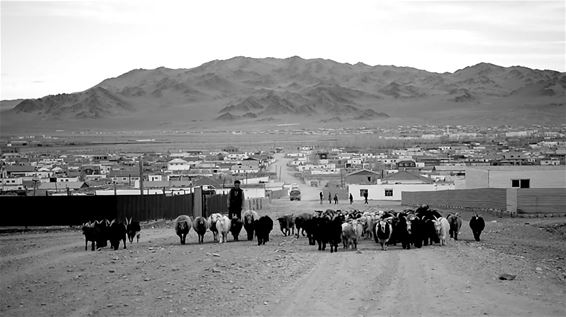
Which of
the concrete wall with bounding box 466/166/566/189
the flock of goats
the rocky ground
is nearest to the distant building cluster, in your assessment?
the concrete wall with bounding box 466/166/566/189

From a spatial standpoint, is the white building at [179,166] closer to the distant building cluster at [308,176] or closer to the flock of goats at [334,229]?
the distant building cluster at [308,176]

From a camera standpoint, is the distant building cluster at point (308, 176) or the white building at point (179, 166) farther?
the white building at point (179, 166)

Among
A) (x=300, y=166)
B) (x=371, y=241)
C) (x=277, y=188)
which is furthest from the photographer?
(x=300, y=166)

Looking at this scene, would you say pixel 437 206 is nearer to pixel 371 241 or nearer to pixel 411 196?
pixel 411 196

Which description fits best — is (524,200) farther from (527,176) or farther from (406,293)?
(406,293)

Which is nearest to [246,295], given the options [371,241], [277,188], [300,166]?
[371,241]

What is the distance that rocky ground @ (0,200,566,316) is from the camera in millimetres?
14197

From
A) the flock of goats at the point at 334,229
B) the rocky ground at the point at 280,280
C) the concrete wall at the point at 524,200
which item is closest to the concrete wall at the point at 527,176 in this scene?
the concrete wall at the point at 524,200

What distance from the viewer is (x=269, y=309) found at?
14.1 meters

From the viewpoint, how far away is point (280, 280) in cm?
1683

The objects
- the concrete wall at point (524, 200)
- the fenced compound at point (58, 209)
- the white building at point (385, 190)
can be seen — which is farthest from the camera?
the white building at point (385, 190)

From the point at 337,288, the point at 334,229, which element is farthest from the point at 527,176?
the point at 337,288

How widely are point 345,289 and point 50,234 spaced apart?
17.9m

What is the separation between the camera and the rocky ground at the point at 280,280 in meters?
14.2
